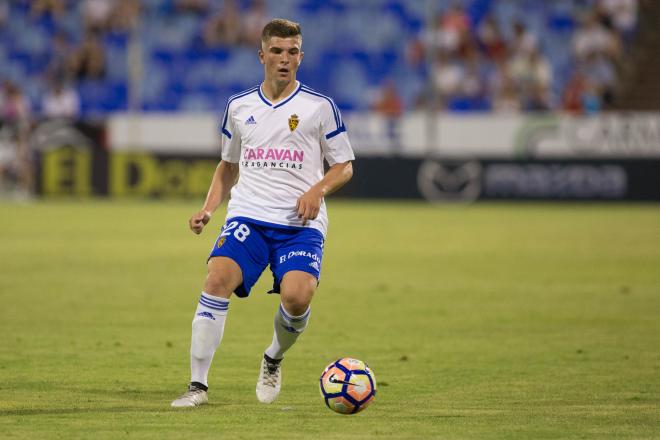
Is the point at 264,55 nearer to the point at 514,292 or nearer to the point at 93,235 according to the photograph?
the point at 514,292

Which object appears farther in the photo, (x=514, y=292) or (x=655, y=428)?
(x=514, y=292)

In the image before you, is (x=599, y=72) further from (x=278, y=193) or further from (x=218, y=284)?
(x=218, y=284)

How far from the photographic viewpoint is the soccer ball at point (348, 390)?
22.7 ft

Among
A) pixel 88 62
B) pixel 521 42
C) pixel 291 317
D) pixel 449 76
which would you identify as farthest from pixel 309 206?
pixel 88 62

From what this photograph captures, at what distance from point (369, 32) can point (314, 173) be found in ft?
83.1

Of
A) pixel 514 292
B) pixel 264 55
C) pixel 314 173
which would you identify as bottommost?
pixel 514 292

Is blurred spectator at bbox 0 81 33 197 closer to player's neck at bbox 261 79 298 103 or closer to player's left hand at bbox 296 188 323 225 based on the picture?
player's neck at bbox 261 79 298 103

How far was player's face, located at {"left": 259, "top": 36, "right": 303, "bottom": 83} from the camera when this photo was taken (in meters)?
7.42

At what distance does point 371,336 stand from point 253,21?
76.0ft

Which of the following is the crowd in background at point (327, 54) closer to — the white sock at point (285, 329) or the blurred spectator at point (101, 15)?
the blurred spectator at point (101, 15)

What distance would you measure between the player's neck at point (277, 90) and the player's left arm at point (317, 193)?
1.70 feet

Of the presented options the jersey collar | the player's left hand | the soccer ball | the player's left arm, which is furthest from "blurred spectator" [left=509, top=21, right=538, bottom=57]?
the soccer ball

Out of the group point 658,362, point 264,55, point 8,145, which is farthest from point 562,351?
point 8,145

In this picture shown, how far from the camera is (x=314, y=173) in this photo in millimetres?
7660
